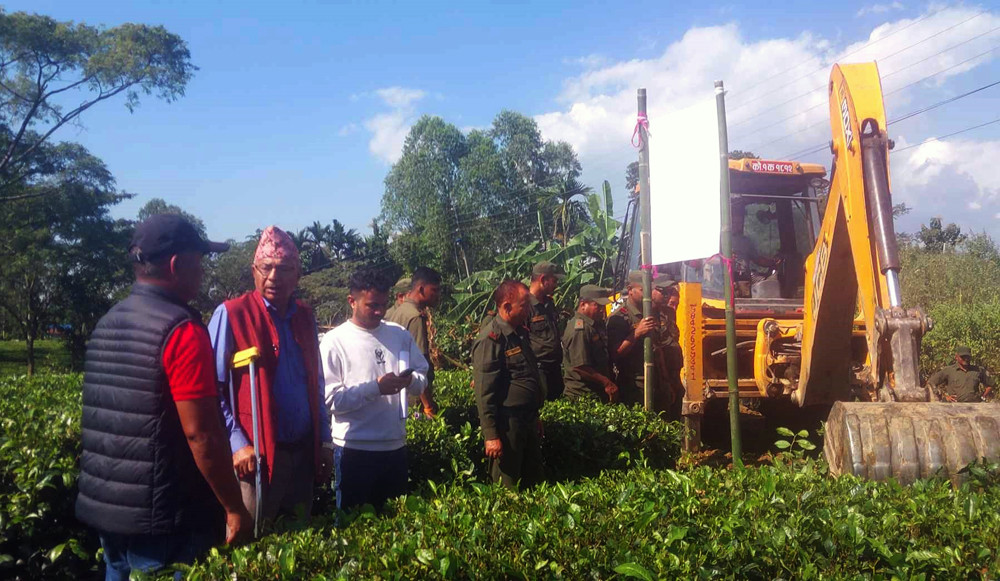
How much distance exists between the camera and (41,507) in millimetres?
3527

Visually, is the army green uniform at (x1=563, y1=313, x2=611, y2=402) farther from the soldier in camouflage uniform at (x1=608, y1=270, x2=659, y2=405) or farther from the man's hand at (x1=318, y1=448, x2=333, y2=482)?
the man's hand at (x1=318, y1=448, x2=333, y2=482)

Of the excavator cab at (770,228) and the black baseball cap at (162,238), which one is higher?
the excavator cab at (770,228)

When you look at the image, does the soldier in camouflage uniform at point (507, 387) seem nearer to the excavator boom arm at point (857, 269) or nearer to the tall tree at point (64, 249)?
the excavator boom arm at point (857, 269)

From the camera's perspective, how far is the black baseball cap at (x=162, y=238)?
271 cm

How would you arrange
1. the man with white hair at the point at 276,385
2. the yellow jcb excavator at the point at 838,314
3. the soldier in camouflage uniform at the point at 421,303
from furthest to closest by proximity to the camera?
the soldier in camouflage uniform at the point at 421,303 < the yellow jcb excavator at the point at 838,314 < the man with white hair at the point at 276,385

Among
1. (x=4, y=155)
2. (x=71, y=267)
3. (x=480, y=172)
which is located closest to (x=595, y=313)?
(x=4, y=155)

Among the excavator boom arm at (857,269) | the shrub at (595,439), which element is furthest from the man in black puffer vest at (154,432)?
the shrub at (595,439)

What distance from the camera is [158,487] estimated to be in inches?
101

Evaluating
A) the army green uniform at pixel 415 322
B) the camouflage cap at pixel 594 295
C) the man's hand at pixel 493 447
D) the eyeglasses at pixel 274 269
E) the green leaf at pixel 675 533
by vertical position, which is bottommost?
the man's hand at pixel 493 447

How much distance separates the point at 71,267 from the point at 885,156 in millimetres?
28256

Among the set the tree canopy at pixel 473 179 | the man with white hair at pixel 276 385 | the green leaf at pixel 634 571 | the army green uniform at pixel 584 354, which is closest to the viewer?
the green leaf at pixel 634 571

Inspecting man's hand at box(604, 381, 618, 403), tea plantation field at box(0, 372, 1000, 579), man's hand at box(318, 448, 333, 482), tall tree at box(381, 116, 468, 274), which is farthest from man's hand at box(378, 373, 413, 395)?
tall tree at box(381, 116, 468, 274)

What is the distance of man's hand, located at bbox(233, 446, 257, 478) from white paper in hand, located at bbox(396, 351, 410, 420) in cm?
107

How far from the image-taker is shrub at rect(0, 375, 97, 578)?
11.3 feet
